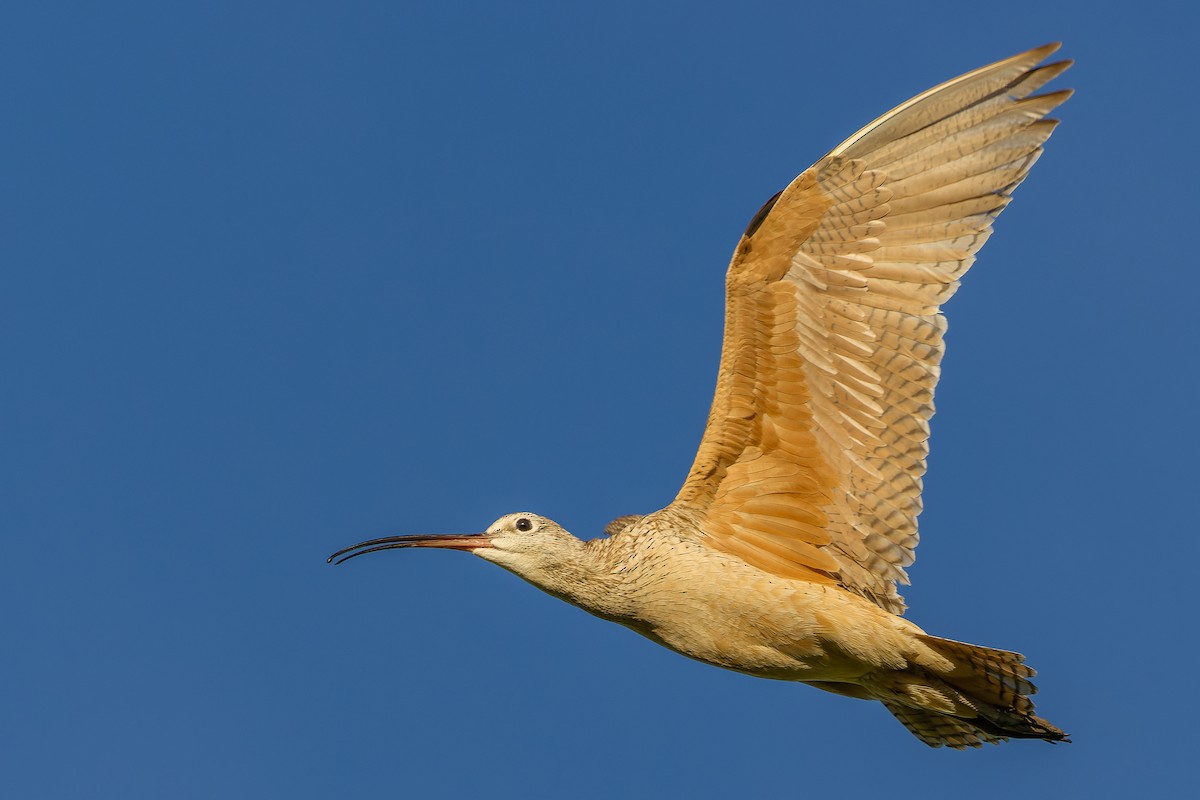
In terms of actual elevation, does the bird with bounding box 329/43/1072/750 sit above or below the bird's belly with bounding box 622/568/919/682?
above

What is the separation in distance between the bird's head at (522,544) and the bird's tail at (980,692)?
9.35 ft

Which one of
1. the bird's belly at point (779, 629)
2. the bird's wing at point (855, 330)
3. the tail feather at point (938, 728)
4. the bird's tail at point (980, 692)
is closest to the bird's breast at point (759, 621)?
the bird's belly at point (779, 629)

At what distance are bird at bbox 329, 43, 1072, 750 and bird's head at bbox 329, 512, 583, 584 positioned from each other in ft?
0.05

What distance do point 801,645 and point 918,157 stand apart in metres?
4.04

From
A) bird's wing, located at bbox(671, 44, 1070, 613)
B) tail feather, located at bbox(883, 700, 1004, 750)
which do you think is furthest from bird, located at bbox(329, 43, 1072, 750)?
tail feather, located at bbox(883, 700, 1004, 750)

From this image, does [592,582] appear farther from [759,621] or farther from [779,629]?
[779,629]

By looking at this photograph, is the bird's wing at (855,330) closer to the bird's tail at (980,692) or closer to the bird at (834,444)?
the bird at (834,444)

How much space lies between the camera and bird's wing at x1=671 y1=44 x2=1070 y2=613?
495 inches

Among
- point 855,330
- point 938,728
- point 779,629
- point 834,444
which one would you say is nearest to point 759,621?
point 779,629

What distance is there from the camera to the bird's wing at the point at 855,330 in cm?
1256

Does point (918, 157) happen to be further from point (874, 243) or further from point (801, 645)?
point (801, 645)

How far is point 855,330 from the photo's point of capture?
12.8m

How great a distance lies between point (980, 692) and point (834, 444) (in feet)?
7.42

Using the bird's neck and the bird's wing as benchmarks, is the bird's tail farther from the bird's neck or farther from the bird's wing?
the bird's neck
